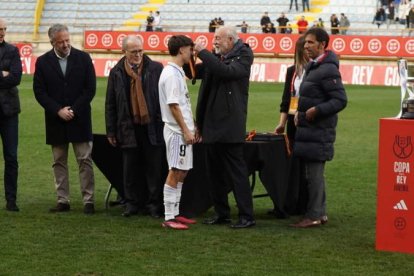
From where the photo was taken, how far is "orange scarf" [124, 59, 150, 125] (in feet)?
34.5

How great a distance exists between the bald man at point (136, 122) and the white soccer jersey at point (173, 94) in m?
0.68

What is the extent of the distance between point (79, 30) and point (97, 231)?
40193mm

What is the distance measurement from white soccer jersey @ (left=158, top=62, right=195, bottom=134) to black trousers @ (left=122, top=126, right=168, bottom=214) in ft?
2.67

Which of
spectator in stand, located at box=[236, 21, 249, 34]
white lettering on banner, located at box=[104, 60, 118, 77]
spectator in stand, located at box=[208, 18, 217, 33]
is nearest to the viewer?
white lettering on banner, located at box=[104, 60, 118, 77]

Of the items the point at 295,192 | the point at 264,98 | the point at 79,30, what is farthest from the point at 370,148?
the point at 79,30

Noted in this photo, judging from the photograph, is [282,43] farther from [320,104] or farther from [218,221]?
[320,104]

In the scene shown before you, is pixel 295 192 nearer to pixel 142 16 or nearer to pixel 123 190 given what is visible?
pixel 123 190

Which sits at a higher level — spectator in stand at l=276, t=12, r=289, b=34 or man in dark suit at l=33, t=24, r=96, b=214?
spectator in stand at l=276, t=12, r=289, b=34

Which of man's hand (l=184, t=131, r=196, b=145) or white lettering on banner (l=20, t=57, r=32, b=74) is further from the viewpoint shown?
white lettering on banner (l=20, t=57, r=32, b=74)

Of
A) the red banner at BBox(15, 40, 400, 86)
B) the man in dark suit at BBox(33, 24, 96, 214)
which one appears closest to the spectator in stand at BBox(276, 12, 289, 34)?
the red banner at BBox(15, 40, 400, 86)

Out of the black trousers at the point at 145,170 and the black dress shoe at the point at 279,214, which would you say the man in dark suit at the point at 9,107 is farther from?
the black dress shoe at the point at 279,214

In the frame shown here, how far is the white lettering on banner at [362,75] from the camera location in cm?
3831

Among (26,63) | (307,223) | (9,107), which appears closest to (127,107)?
(9,107)

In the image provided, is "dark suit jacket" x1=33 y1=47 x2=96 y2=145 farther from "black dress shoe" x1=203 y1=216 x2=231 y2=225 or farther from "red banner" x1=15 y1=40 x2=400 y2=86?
"red banner" x1=15 y1=40 x2=400 y2=86
